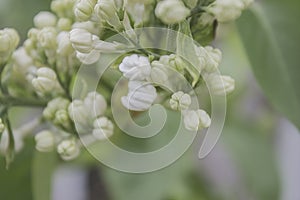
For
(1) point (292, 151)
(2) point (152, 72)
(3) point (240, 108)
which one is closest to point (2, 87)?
(2) point (152, 72)

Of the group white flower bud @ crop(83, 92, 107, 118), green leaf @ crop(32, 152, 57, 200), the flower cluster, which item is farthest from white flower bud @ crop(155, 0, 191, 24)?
green leaf @ crop(32, 152, 57, 200)

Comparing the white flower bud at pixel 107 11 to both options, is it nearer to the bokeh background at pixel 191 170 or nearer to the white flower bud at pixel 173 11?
the white flower bud at pixel 173 11

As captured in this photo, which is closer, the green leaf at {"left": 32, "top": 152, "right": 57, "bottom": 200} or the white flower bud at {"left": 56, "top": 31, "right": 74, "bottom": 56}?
the white flower bud at {"left": 56, "top": 31, "right": 74, "bottom": 56}

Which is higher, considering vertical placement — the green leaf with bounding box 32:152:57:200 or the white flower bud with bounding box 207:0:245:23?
the white flower bud with bounding box 207:0:245:23

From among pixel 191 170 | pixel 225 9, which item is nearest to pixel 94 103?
pixel 225 9

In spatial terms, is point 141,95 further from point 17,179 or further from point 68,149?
point 17,179

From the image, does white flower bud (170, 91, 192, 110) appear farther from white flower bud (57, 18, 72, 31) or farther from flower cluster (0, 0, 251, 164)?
white flower bud (57, 18, 72, 31)

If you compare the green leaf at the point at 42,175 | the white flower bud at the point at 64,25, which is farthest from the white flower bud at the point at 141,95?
the green leaf at the point at 42,175
